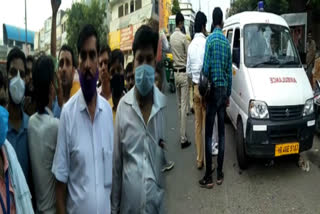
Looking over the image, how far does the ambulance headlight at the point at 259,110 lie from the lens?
14.4 feet

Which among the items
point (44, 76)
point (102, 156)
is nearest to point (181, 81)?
point (44, 76)

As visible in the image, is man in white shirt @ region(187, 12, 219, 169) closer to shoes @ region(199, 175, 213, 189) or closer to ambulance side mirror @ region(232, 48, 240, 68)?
shoes @ region(199, 175, 213, 189)

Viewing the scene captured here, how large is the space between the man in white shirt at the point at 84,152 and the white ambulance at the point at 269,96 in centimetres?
302

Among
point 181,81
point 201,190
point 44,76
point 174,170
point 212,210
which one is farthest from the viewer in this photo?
point 181,81

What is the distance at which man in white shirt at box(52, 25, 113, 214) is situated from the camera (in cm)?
170

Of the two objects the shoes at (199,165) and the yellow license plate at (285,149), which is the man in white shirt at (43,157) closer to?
the shoes at (199,165)

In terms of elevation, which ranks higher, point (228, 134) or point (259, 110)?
point (259, 110)

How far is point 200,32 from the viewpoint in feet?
16.5

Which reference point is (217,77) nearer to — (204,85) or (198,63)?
(204,85)

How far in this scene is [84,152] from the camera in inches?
66.7

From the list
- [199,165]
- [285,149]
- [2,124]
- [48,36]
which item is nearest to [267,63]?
[285,149]

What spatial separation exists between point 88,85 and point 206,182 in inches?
118

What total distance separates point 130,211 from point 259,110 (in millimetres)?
3069

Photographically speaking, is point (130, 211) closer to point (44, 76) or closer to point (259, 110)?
point (44, 76)
